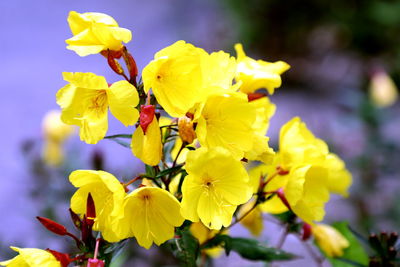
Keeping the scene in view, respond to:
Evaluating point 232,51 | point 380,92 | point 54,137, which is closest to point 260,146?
point 54,137

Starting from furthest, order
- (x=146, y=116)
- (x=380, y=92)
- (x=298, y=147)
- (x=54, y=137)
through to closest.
Result: 1. (x=380, y=92)
2. (x=54, y=137)
3. (x=298, y=147)
4. (x=146, y=116)

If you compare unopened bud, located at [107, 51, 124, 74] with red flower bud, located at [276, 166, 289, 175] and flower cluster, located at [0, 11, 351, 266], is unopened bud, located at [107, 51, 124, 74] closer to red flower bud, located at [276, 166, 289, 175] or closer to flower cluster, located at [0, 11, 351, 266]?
flower cluster, located at [0, 11, 351, 266]

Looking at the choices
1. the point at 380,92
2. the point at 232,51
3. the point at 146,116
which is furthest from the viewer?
the point at 232,51

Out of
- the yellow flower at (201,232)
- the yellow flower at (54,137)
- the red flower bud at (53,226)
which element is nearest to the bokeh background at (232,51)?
the yellow flower at (54,137)

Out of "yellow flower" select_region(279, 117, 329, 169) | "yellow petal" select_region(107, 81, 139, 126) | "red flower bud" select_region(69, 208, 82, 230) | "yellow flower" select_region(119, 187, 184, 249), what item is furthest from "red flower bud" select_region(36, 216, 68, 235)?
"yellow flower" select_region(279, 117, 329, 169)

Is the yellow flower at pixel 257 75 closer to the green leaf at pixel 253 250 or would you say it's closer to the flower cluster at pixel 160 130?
the flower cluster at pixel 160 130

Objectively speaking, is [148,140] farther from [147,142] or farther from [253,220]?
[253,220]
